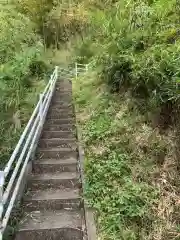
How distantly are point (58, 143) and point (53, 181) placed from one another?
5.27ft

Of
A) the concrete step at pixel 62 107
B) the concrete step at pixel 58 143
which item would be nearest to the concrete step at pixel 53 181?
the concrete step at pixel 58 143

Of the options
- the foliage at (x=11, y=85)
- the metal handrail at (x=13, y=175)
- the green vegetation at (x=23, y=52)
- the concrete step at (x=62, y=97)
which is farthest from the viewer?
the concrete step at (x=62, y=97)

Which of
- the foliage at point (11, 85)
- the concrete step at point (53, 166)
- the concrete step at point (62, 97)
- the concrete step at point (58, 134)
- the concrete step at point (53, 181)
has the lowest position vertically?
the concrete step at point (53, 181)

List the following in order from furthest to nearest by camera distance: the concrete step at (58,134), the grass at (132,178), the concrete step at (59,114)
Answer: the concrete step at (59,114) < the concrete step at (58,134) < the grass at (132,178)

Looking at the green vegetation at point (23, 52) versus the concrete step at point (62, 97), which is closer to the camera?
the green vegetation at point (23, 52)

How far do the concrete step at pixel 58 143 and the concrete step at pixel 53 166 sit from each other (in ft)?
2.48

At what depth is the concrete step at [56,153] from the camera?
5.92 meters

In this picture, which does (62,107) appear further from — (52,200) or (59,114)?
(52,200)

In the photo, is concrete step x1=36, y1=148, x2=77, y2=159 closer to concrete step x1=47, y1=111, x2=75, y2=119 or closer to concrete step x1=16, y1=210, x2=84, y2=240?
concrete step x1=16, y1=210, x2=84, y2=240

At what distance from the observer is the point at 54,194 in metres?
4.68

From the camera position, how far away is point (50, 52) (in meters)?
22.9

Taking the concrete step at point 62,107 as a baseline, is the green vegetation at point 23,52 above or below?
above

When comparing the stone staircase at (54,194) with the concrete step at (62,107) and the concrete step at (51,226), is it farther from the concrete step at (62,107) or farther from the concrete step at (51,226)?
the concrete step at (62,107)

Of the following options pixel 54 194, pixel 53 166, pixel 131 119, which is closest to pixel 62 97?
pixel 131 119
